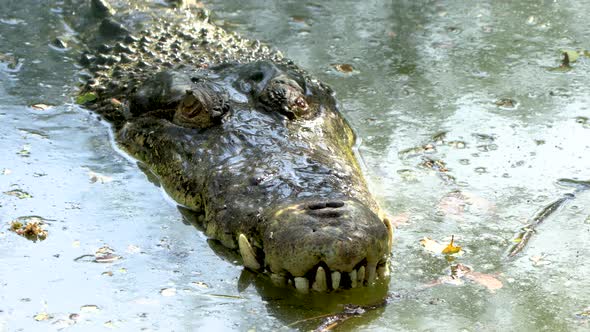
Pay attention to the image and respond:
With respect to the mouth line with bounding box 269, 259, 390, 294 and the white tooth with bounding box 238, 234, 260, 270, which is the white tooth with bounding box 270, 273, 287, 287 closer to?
the mouth line with bounding box 269, 259, 390, 294

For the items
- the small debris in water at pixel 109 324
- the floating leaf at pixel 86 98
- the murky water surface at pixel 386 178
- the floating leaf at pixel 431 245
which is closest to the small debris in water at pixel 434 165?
the murky water surface at pixel 386 178

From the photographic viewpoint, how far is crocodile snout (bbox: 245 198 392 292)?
4305 mm

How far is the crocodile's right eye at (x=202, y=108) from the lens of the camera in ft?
20.0

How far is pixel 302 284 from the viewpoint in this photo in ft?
14.8

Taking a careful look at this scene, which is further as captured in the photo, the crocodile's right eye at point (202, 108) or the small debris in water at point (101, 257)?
the crocodile's right eye at point (202, 108)

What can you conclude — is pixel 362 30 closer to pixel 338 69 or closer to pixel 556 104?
pixel 338 69

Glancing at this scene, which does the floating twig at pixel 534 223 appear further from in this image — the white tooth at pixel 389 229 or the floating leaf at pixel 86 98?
the floating leaf at pixel 86 98

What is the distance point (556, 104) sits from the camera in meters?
7.12

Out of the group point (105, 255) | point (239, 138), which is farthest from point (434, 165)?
point (105, 255)

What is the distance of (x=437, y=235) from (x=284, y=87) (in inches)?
62.8

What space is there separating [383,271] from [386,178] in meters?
1.48

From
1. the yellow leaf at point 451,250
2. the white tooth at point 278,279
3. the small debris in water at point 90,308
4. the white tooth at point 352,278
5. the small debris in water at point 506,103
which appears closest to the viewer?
the white tooth at point 352,278

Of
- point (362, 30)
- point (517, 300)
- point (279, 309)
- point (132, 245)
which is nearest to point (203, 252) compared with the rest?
point (132, 245)

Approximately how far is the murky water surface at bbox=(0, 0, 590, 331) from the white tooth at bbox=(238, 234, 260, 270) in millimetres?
100
